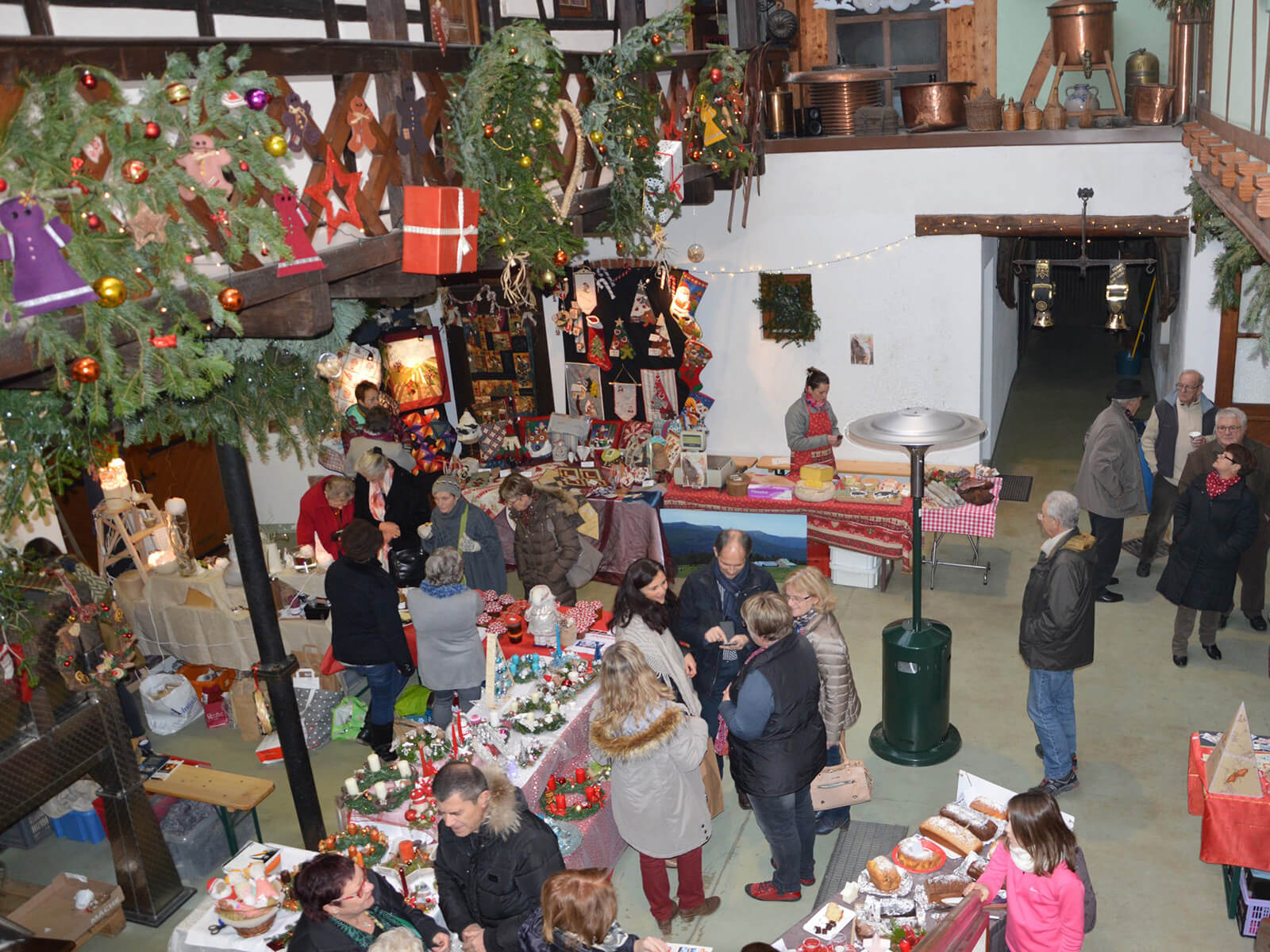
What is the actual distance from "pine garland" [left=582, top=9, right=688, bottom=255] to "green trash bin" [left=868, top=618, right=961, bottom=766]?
289 centimetres

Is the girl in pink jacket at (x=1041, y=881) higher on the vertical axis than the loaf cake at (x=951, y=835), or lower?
higher

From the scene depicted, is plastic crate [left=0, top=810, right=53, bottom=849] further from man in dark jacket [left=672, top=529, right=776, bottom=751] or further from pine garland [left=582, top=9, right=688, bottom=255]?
pine garland [left=582, top=9, right=688, bottom=255]

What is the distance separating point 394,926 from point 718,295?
764cm

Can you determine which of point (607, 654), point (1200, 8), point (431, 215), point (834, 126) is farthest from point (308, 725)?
point (1200, 8)

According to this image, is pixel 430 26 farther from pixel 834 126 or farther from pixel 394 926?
pixel 834 126

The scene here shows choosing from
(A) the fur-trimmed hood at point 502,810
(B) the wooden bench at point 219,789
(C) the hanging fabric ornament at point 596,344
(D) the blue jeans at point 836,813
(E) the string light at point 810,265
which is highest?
(E) the string light at point 810,265

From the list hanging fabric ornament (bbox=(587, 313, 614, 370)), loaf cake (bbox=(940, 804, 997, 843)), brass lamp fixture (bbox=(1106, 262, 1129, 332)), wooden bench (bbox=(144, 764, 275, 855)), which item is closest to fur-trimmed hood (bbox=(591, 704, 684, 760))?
loaf cake (bbox=(940, 804, 997, 843))

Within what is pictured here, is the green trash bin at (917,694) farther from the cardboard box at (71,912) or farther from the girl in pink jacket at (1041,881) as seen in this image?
the cardboard box at (71,912)

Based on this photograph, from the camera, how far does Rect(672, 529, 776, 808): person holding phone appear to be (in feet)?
18.2

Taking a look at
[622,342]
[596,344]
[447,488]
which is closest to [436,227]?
[447,488]

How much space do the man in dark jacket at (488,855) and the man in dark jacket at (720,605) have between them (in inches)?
73.3

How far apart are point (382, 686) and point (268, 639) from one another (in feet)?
4.39

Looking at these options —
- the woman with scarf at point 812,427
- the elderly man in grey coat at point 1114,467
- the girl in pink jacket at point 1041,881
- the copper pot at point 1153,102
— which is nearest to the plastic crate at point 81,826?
the girl in pink jacket at point 1041,881

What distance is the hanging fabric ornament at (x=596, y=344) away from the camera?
34.8ft
